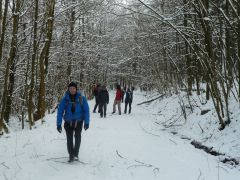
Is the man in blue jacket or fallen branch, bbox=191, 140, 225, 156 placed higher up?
the man in blue jacket

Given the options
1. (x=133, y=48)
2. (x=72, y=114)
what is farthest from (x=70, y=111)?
(x=133, y=48)

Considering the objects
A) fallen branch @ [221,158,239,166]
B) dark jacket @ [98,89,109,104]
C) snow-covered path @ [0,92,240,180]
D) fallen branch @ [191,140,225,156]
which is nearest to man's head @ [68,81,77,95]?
snow-covered path @ [0,92,240,180]

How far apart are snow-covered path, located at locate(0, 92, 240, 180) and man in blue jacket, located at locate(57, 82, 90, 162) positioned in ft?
1.43

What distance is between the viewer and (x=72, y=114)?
7.03 m

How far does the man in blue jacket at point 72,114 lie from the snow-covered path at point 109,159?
17.2 inches

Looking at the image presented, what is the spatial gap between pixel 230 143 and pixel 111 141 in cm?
350

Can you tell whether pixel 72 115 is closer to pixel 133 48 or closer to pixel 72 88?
pixel 72 88

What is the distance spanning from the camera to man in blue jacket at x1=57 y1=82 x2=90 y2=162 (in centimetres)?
702

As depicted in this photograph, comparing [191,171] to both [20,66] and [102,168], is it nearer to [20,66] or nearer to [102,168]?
[102,168]

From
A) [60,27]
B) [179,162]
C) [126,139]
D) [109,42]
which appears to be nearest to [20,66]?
[60,27]

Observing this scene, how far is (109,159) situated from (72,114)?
1.46 metres

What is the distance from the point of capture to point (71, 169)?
21.2ft

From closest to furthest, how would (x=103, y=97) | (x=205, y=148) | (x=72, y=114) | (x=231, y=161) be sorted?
1. (x=72, y=114)
2. (x=231, y=161)
3. (x=205, y=148)
4. (x=103, y=97)

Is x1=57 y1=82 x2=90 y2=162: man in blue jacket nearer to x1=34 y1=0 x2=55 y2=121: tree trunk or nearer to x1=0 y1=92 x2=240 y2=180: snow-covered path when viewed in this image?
x1=0 y1=92 x2=240 y2=180: snow-covered path
